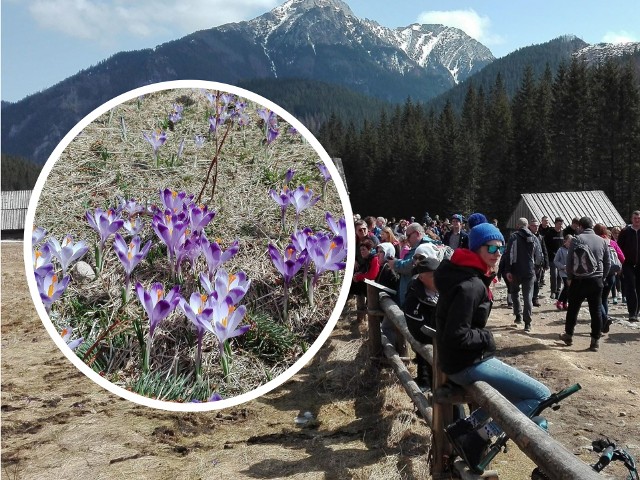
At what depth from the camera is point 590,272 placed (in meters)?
7.66

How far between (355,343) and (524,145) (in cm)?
5029

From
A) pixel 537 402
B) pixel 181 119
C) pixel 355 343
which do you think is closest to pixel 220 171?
pixel 181 119

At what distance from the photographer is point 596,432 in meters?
5.13

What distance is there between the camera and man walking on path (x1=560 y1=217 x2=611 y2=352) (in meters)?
7.64

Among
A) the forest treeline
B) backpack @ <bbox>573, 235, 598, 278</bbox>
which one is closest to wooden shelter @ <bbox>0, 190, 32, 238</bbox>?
backpack @ <bbox>573, 235, 598, 278</bbox>

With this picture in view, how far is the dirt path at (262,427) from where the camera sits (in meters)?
4.00

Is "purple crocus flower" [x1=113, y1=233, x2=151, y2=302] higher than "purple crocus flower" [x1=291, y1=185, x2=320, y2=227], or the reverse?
"purple crocus flower" [x1=291, y1=185, x2=320, y2=227]

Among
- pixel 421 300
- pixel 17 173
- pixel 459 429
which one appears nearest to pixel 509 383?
pixel 459 429

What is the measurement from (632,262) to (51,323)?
9.43 m

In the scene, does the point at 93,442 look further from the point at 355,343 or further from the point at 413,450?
the point at 355,343

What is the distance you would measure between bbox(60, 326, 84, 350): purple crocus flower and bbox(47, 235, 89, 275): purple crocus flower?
146 mm

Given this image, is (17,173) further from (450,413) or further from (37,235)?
(37,235)

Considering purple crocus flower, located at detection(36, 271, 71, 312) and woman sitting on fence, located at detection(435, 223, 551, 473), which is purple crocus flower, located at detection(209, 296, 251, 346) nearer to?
purple crocus flower, located at detection(36, 271, 71, 312)

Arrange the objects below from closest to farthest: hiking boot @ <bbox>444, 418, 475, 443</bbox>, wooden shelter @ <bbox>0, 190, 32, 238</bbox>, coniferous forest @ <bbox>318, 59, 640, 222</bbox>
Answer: hiking boot @ <bbox>444, 418, 475, 443</bbox>, wooden shelter @ <bbox>0, 190, 32, 238</bbox>, coniferous forest @ <bbox>318, 59, 640, 222</bbox>
